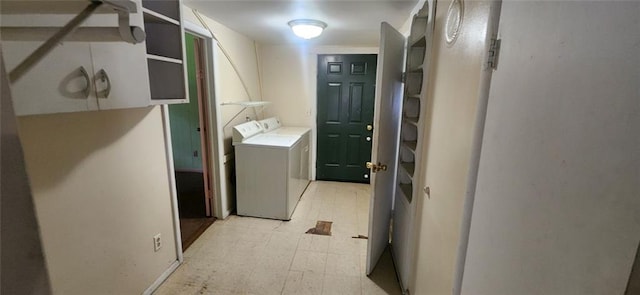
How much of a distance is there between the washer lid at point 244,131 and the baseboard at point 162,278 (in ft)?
4.16

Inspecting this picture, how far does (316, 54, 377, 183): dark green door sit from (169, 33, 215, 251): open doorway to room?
5.73ft

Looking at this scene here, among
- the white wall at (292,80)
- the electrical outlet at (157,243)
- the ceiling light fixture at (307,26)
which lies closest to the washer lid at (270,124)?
the white wall at (292,80)

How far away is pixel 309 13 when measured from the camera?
2.27 metres

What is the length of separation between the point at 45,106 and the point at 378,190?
1784 millimetres

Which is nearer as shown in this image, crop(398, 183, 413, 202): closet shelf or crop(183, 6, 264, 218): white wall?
crop(398, 183, 413, 202): closet shelf

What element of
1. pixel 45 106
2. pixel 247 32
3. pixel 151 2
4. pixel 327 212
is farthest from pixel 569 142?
pixel 247 32

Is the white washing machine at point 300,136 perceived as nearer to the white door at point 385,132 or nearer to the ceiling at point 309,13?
the ceiling at point 309,13

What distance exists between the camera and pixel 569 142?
0.50 meters

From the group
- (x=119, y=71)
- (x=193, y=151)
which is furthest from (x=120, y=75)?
(x=193, y=151)

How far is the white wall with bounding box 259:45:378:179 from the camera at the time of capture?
3896 millimetres

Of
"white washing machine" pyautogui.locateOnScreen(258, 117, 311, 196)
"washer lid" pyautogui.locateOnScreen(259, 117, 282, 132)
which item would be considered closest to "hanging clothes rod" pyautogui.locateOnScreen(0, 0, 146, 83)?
"white washing machine" pyautogui.locateOnScreen(258, 117, 311, 196)

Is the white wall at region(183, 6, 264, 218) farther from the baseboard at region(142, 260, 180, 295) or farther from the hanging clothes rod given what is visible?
the hanging clothes rod

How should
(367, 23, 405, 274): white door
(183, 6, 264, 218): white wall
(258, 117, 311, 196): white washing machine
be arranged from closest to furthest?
(367, 23, 405, 274): white door → (183, 6, 264, 218): white wall → (258, 117, 311, 196): white washing machine

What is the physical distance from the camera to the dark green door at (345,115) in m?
3.80
